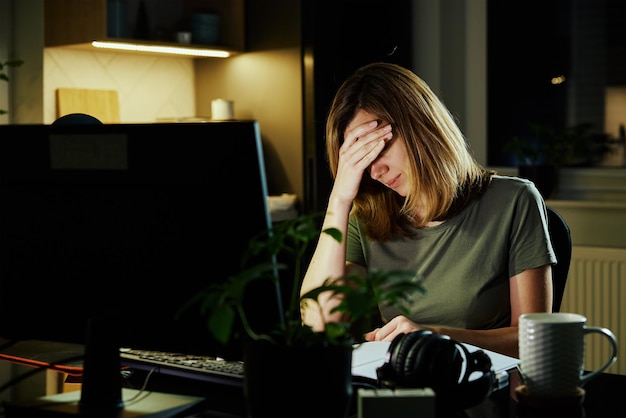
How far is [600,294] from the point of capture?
3156 millimetres

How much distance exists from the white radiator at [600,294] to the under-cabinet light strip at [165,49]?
1.59 meters

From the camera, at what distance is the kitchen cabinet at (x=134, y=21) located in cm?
309

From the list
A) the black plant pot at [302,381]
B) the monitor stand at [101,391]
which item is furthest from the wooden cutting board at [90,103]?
the black plant pot at [302,381]

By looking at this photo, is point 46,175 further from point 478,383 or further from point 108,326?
Result: point 478,383

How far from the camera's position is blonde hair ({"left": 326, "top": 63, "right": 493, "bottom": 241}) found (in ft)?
5.85

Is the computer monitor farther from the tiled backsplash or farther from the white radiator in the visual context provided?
the white radiator

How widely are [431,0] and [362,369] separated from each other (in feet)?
8.80

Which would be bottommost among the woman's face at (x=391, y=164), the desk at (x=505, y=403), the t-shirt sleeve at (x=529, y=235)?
the desk at (x=505, y=403)

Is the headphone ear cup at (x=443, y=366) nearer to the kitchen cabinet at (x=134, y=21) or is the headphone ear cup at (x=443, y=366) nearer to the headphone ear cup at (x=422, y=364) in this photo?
the headphone ear cup at (x=422, y=364)

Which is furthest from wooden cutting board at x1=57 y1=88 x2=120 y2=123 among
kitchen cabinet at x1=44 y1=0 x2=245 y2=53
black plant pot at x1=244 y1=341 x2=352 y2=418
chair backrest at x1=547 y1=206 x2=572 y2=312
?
black plant pot at x1=244 y1=341 x2=352 y2=418

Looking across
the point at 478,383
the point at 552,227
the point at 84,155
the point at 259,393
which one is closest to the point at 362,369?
the point at 478,383

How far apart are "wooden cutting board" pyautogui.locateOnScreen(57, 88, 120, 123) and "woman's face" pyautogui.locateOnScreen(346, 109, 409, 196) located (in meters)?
1.64

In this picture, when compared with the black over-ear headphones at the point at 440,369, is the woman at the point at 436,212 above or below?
above

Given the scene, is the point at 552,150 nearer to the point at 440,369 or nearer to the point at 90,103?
the point at 90,103
